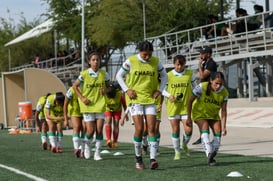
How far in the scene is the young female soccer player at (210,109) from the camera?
13.0 metres

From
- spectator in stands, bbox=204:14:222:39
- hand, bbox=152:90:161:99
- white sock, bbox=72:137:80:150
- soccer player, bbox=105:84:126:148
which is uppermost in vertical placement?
spectator in stands, bbox=204:14:222:39

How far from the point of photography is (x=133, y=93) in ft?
41.3

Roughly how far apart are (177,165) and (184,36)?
25.9 m

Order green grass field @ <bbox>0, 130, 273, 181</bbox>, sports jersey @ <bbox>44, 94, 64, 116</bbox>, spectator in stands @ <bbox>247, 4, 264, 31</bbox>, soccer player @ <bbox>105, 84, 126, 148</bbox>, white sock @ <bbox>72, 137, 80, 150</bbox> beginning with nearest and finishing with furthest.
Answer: green grass field @ <bbox>0, 130, 273, 181</bbox>, white sock @ <bbox>72, 137, 80, 150</bbox>, sports jersey @ <bbox>44, 94, 64, 116</bbox>, soccer player @ <bbox>105, 84, 126, 148</bbox>, spectator in stands @ <bbox>247, 4, 264, 31</bbox>

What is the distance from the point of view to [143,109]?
498 inches

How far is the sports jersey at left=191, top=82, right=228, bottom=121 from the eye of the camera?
12992mm

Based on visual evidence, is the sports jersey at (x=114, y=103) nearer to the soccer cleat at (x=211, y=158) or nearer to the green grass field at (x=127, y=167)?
the green grass field at (x=127, y=167)

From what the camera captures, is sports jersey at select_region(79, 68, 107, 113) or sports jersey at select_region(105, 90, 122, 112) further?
sports jersey at select_region(105, 90, 122, 112)

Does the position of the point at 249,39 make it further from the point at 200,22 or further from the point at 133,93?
the point at 133,93

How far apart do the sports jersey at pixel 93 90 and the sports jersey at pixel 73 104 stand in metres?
1.02

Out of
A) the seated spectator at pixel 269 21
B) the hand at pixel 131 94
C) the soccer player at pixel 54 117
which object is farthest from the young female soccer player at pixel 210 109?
the seated spectator at pixel 269 21

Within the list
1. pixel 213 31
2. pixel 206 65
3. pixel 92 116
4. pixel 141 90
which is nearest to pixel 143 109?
pixel 141 90

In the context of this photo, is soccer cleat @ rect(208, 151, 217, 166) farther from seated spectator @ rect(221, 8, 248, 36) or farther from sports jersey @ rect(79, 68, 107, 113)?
seated spectator @ rect(221, 8, 248, 36)

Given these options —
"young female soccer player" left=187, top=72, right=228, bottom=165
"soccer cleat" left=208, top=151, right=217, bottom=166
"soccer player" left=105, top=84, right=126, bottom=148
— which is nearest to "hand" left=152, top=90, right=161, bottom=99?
"young female soccer player" left=187, top=72, right=228, bottom=165
